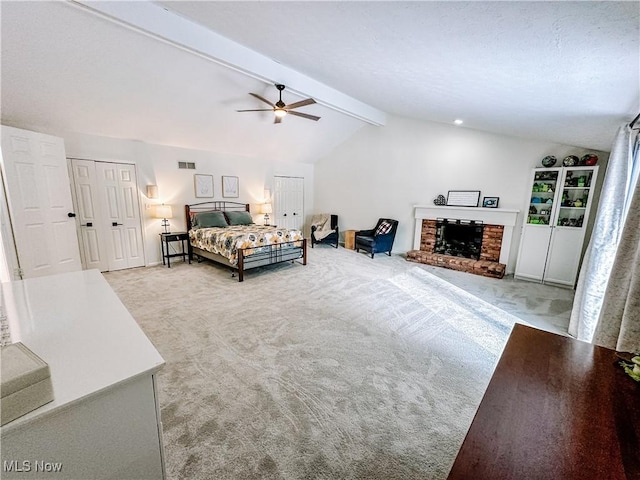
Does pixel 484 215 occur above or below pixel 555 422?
above

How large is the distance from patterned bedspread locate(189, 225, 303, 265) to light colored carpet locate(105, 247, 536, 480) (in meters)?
0.63

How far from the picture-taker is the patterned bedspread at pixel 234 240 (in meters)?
4.47

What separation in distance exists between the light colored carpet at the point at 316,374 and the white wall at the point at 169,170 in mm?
1681

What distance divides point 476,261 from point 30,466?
6.00 meters

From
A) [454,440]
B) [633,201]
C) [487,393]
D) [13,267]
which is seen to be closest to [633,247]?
[633,201]

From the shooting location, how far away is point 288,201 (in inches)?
306

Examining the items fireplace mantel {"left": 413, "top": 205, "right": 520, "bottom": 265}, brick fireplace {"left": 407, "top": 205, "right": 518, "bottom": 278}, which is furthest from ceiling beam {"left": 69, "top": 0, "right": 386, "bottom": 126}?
brick fireplace {"left": 407, "top": 205, "right": 518, "bottom": 278}

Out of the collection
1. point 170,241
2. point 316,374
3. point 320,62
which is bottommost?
point 316,374

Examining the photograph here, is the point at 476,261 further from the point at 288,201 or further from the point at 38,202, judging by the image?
the point at 38,202

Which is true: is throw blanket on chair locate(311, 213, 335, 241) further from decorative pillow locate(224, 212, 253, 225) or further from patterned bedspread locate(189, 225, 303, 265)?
patterned bedspread locate(189, 225, 303, 265)

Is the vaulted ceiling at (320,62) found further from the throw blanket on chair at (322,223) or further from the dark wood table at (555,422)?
the throw blanket on chair at (322,223)

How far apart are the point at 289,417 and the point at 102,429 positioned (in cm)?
125

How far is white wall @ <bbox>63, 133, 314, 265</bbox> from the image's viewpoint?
4605 mm

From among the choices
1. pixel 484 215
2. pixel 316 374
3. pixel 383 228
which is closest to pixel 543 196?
pixel 484 215
